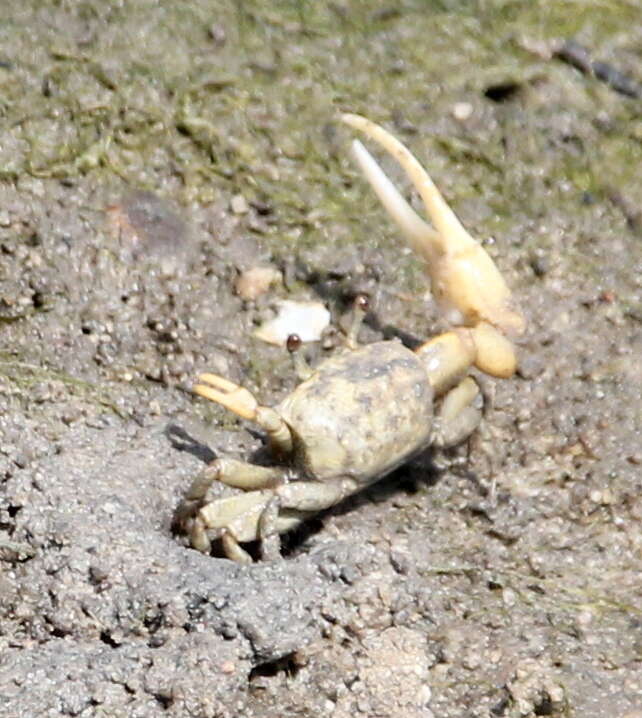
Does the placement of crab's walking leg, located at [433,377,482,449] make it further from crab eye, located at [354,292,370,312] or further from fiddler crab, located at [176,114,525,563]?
crab eye, located at [354,292,370,312]

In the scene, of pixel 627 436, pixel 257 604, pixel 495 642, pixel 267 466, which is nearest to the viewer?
pixel 257 604

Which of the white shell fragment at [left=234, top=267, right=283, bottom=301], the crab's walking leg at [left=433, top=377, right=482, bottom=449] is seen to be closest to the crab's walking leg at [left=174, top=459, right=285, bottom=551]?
the crab's walking leg at [left=433, top=377, right=482, bottom=449]

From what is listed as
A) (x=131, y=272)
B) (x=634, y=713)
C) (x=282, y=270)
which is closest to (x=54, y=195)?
(x=131, y=272)

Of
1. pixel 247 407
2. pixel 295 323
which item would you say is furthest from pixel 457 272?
pixel 247 407

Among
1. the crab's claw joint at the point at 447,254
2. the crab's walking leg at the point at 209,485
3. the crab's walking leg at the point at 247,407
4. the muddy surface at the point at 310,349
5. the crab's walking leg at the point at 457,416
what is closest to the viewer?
the muddy surface at the point at 310,349

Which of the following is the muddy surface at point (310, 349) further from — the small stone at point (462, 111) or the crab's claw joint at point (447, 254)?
the crab's claw joint at point (447, 254)

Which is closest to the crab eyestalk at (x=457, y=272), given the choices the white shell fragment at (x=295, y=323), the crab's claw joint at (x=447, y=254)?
the crab's claw joint at (x=447, y=254)

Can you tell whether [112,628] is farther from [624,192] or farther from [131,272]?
[624,192]
